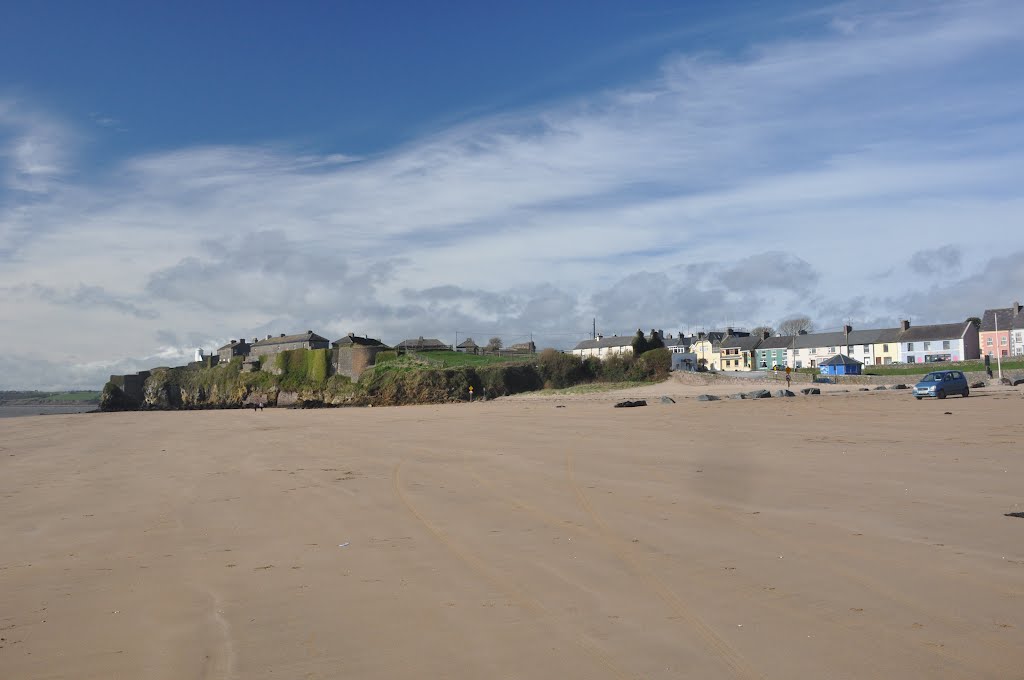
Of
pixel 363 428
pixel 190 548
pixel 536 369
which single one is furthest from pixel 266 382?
pixel 190 548

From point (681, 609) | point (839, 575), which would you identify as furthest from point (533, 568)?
point (839, 575)

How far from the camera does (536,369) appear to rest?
4938cm

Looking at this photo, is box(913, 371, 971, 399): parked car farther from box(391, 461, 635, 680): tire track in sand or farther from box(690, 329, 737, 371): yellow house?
box(690, 329, 737, 371): yellow house

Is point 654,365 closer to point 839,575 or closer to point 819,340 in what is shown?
point 839,575

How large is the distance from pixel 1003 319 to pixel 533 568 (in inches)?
3543

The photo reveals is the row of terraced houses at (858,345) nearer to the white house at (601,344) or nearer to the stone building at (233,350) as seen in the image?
the white house at (601,344)

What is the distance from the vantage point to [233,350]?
95938 millimetres

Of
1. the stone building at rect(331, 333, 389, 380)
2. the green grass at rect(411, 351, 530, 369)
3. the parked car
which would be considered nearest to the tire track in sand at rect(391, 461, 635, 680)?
the parked car

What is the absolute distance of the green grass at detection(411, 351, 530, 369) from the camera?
5304 cm

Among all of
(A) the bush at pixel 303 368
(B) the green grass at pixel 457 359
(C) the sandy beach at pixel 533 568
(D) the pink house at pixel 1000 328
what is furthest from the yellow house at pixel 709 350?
(C) the sandy beach at pixel 533 568

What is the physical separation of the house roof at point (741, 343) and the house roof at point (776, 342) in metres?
0.95

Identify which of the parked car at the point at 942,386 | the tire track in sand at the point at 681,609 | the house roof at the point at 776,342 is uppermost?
the house roof at the point at 776,342

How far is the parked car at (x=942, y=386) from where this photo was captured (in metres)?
27.1

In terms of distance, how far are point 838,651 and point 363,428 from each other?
19.7 meters
